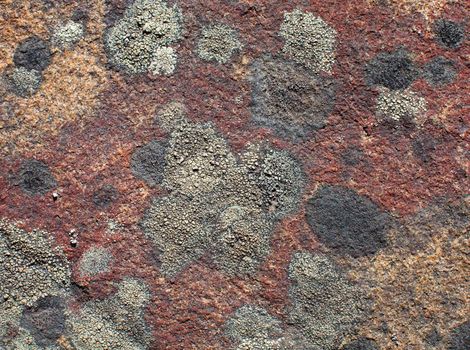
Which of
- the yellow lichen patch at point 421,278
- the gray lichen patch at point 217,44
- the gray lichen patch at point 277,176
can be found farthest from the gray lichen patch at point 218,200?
the yellow lichen patch at point 421,278

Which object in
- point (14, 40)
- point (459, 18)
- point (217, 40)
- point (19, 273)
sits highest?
point (459, 18)

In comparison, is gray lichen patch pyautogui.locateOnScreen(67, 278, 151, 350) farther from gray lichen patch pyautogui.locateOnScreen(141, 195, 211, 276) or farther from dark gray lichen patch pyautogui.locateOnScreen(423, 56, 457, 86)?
dark gray lichen patch pyautogui.locateOnScreen(423, 56, 457, 86)

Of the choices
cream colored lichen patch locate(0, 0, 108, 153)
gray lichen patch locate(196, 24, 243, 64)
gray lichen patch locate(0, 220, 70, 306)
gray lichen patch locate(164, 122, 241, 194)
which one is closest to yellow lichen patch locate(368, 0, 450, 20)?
gray lichen patch locate(196, 24, 243, 64)

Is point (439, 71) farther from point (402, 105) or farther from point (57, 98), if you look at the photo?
point (57, 98)

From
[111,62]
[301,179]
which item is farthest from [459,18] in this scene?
[111,62]

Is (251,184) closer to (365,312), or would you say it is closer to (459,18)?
(365,312)

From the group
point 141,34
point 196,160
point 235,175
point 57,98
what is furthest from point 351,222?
point 57,98
